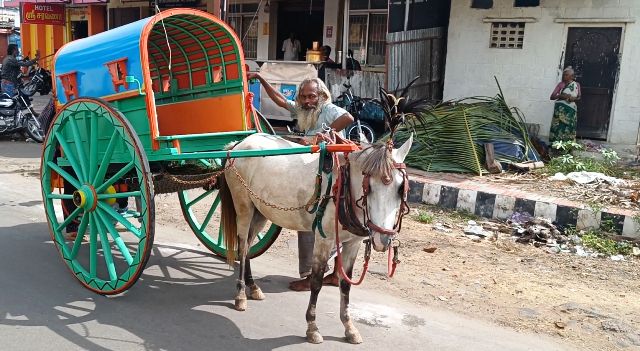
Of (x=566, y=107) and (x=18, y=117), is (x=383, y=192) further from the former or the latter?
(x=18, y=117)

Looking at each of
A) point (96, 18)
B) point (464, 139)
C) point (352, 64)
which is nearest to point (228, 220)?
point (464, 139)

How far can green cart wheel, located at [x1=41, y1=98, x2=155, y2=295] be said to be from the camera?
4.15 meters

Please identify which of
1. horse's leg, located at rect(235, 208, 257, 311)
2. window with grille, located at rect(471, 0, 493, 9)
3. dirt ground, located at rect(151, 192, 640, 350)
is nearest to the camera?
dirt ground, located at rect(151, 192, 640, 350)

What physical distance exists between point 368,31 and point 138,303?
1032 centimetres

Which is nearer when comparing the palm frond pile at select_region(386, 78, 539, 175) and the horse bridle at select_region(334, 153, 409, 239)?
the horse bridle at select_region(334, 153, 409, 239)

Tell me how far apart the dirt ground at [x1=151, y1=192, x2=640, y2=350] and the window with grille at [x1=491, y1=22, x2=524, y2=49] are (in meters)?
5.46

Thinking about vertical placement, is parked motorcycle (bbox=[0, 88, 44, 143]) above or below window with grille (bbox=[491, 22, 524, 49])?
below

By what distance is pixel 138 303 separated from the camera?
4.55 metres

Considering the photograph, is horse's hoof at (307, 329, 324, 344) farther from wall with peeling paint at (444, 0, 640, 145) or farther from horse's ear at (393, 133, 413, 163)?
wall with peeling paint at (444, 0, 640, 145)

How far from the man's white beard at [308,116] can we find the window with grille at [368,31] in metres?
8.72

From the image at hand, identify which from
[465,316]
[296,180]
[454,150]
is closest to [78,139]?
[296,180]

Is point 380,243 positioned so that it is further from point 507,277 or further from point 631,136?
point 631,136

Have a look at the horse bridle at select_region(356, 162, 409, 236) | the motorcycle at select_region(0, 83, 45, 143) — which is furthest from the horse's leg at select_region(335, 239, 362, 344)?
the motorcycle at select_region(0, 83, 45, 143)

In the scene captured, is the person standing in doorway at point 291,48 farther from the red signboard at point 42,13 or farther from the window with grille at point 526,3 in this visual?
the red signboard at point 42,13
